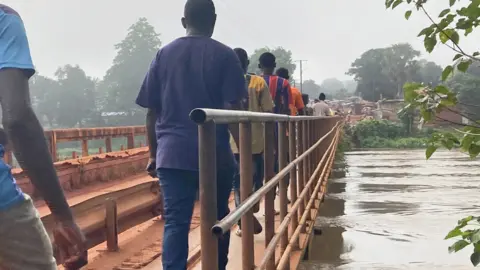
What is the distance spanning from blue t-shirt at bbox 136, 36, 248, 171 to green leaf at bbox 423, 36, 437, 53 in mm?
1013

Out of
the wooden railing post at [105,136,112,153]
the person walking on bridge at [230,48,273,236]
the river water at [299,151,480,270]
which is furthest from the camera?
the wooden railing post at [105,136,112,153]

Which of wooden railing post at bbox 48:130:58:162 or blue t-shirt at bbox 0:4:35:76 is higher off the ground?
blue t-shirt at bbox 0:4:35:76

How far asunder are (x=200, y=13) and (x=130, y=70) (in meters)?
94.2

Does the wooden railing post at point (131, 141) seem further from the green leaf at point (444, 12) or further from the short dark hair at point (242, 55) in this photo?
the green leaf at point (444, 12)

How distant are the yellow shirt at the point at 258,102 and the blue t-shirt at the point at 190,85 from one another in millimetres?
2007

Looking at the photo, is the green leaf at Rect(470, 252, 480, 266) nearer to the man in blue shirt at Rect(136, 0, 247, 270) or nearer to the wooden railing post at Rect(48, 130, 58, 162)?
the man in blue shirt at Rect(136, 0, 247, 270)

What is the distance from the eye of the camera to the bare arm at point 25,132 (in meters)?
1.73

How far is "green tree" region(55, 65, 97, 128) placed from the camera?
73438mm

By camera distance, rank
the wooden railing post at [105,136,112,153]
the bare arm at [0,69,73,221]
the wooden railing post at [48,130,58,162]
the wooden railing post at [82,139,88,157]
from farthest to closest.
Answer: the wooden railing post at [105,136,112,153] < the wooden railing post at [82,139,88,157] < the wooden railing post at [48,130,58,162] < the bare arm at [0,69,73,221]

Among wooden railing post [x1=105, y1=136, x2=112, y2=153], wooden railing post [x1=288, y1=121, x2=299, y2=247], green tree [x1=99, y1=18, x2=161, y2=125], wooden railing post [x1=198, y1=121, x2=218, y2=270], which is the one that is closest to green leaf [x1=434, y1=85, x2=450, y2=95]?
wooden railing post [x1=288, y1=121, x2=299, y2=247]

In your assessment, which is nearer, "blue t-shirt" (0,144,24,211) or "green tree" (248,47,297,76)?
"blue t-shirt" (0,144,24,211)

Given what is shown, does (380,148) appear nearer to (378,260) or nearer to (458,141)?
(378,260)

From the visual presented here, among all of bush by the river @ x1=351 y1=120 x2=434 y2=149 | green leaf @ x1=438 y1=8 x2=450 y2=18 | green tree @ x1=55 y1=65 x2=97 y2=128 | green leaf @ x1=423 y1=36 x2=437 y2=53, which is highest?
green tree @ x1=55 y1=65 x2=97 y2=128

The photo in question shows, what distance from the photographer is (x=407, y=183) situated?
1502cm
